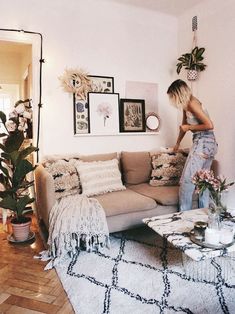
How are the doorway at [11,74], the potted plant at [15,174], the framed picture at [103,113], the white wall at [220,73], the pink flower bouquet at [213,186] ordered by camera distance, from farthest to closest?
1. the doorway at [11,74]
2. the framed picture at [103,113]
3. the white wall at [220,73]
4. the potted plant at [15,174]
5. the pink flower bouquet at [213,186]

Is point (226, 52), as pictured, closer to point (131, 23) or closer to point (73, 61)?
point (131, 23)

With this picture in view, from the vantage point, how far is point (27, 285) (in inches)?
77.4

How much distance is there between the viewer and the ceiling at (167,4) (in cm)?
339

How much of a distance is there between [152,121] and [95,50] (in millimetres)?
1182

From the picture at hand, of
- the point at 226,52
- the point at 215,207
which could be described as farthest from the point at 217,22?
the point at 215,207

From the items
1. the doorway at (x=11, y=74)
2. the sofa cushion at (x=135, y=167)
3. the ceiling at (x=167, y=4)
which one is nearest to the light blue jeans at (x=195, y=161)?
the sofa cushion at (x=135, y=167)

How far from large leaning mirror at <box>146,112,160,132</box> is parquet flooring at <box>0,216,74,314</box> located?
2074 millimetres

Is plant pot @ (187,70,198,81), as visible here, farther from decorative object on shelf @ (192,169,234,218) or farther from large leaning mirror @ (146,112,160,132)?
decorative object on shelf @ (192,169,234,218)

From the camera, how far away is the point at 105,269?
2.15m

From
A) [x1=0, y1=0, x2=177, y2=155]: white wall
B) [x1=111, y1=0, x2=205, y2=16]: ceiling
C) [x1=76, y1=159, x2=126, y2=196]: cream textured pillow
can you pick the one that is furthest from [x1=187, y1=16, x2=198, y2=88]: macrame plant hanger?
[x1=76, y1=159, x2=126, y2=196]: cream textured pillow

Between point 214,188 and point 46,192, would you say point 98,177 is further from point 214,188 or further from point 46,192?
point 214,188

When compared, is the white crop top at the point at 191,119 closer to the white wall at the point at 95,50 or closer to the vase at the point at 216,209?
the white wall at the point at 95,50

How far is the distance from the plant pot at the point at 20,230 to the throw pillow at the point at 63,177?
416 mm

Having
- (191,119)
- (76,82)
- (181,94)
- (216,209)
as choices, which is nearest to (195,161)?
(191,119)
